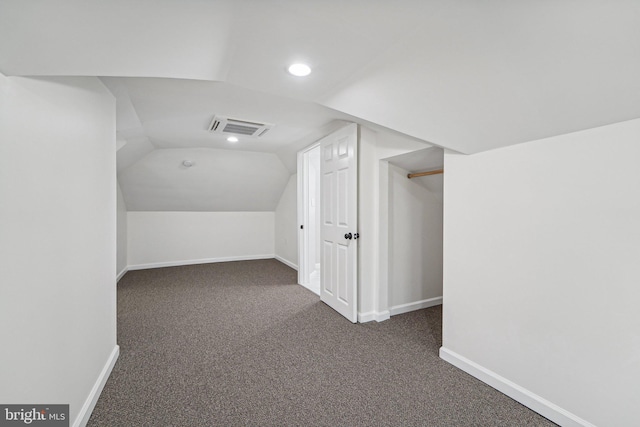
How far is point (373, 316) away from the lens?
9.91 feet

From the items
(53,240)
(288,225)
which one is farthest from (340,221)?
(288,225)

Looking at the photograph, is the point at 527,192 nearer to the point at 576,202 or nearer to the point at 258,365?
the point at 576,202

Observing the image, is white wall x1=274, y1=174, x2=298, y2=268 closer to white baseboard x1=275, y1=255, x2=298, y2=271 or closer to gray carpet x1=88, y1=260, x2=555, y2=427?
white baseboard x1=275, y1=255, x2=298, y2=271

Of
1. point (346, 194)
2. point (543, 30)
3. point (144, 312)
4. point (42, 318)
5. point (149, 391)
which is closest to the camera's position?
point (543, 30)

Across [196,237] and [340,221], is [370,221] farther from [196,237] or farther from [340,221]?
[196,237]

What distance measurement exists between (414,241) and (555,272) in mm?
1689

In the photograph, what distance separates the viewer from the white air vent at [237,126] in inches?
122

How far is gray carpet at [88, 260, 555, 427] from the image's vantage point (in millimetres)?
1660

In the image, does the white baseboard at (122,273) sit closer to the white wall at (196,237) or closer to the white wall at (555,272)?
the white wall at (196,237)

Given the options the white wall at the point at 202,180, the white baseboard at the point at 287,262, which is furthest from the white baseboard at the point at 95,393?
the white baseboard at the point at 287,262

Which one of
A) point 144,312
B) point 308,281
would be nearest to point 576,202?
point 308,281

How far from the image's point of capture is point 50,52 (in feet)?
3.43

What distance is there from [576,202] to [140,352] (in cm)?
320

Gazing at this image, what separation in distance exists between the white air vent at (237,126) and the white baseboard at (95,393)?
7.46 feet
